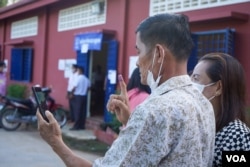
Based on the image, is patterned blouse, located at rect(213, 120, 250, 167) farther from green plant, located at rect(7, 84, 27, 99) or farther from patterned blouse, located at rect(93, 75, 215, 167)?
green plant, located at rect(7, 84, 27, 99)

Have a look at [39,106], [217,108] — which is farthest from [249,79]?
[39,106]

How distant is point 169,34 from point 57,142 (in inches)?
25.9

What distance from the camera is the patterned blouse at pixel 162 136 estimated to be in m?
1.40

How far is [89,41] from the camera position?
9.63m

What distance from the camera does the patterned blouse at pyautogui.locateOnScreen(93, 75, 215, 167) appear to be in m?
1.40

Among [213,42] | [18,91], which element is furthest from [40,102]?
[18,91]

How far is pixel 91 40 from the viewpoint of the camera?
9555mm

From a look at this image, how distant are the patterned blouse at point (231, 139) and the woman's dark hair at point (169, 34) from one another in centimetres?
53

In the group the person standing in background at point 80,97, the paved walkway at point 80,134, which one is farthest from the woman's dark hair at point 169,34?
the person standing in background at point 80,97

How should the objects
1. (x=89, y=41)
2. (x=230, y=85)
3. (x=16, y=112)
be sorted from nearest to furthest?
1. (x=230, y=85)
2. (x=16, y=112)
3. (x=89, y=41)

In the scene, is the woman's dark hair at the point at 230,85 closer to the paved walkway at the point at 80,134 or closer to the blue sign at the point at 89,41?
the paved walkway at the point at 80,134

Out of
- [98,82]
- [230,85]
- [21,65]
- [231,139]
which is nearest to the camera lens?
[231,139]

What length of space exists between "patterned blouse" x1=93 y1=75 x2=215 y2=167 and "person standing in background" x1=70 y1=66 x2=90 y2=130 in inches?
316

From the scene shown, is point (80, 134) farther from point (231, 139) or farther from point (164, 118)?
→ point (164, 118)
